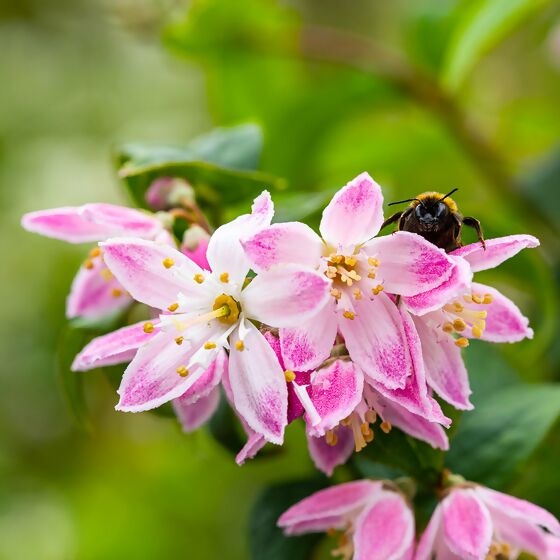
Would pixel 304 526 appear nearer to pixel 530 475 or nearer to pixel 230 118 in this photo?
pixel 530 475

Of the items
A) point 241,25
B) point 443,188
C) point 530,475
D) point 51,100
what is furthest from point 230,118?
point 51,100

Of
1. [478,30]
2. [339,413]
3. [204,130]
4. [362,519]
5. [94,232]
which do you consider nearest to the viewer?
[339,413]

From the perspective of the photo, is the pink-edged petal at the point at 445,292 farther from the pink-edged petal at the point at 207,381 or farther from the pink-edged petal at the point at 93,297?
the pink-edged petal at the point at 93,297

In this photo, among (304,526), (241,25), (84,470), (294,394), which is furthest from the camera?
(84,470)

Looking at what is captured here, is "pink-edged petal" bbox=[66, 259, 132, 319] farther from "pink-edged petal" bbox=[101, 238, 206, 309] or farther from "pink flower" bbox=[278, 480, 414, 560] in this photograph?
"pink flower" bbox=[278, 480, 414, 560]

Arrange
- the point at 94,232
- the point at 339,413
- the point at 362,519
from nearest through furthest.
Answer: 1. the point at 339,413
2. the point at 362,519
3. the point at 94,232

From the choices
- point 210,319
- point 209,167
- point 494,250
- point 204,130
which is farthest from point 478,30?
point 204,130

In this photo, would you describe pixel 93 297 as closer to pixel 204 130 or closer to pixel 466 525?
pixel 466 525
